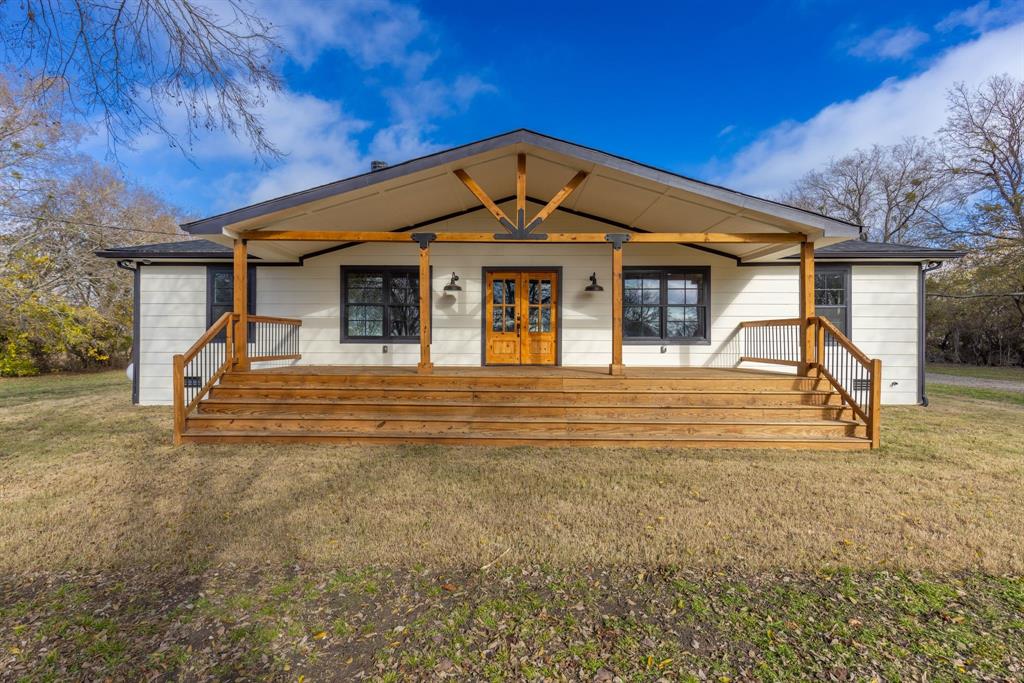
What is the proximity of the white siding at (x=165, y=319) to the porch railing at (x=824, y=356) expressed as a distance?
9.88 metres

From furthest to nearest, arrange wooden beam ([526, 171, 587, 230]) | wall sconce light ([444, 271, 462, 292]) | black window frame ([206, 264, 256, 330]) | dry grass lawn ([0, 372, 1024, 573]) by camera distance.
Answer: black window frame ([206, 264, 256, 330]) → wall sconce light ([444, 271, 462, 292]) → wooden beam ([526, 171, 587, 230]) → dry grass lawn ([0, 372, 1024, 573])

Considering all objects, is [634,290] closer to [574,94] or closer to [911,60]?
[574,94]

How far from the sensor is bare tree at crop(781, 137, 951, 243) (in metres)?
20.6

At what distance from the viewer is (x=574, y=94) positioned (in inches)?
620

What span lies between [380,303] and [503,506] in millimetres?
5722

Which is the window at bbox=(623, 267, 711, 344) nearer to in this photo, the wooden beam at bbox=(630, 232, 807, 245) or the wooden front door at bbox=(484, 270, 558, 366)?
the wooden front door at bbox=(484, 270, 558, 366)

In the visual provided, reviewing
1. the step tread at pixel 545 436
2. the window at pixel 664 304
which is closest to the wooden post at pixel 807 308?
the step tread at pixel 545 436

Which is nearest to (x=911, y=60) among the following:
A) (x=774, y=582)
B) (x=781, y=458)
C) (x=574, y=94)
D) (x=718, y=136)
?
(x=718, y=136)

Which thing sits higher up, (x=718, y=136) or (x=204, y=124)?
(x=718, y=136)

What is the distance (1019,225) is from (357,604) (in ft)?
71.6

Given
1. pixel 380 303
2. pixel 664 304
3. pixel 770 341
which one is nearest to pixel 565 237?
pixel 664 304

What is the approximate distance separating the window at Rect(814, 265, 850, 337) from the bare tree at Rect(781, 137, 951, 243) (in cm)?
1568

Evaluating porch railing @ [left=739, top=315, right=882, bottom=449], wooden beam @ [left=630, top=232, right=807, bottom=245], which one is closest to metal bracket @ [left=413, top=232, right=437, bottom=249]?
wooden beam @ [left=630, top=232, right=807, bottom=245]

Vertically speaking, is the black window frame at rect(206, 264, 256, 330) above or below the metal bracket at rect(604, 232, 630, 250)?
below
